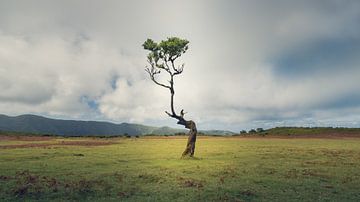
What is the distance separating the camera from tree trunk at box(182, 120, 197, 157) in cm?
4522

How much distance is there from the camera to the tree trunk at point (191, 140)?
148 feet

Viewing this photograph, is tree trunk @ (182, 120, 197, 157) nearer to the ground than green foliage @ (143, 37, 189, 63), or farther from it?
nearer to the ground

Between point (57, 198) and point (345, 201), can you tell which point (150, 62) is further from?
point (345, 201)

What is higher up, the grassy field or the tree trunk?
the tree trunk

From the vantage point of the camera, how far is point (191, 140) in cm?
4547

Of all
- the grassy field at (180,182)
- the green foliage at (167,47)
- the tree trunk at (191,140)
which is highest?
the green foliage at (167,47)

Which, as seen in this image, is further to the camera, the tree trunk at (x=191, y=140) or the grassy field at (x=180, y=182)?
the tree trunk at (x=191, y=140)

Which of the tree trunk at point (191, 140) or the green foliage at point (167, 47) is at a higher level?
the green foliage at point (167, 47)

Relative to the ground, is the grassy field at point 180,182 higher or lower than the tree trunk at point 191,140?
lower

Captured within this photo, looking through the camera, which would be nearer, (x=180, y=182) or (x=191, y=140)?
(x=180, y=182)

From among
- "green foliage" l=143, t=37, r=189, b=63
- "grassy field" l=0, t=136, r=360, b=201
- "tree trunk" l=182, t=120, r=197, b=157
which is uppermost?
"green foliage" l=143, t=37, r=189, b=63

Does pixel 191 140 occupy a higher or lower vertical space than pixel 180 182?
higher

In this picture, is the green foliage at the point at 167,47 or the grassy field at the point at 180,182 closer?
the grassy field at the point at 180,182

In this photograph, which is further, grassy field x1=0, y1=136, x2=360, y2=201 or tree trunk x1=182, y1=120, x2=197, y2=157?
tree trunk x1=182, y1=120, x2=197, y2=157
